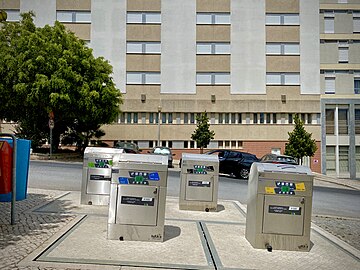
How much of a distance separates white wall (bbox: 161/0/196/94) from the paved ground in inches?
1122

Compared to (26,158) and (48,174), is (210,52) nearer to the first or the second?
(48,174)

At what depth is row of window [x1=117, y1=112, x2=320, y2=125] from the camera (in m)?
38.3

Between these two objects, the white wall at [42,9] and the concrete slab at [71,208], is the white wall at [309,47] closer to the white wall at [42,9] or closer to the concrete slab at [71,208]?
the white wall at [42,9]

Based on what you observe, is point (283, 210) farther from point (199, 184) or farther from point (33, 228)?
point (33, 228)

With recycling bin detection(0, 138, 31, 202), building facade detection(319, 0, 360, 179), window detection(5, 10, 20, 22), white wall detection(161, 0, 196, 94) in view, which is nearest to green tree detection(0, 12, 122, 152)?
white wall detection(161, 0, 196, 94)

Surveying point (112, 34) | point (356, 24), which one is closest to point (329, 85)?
point (356, 24)

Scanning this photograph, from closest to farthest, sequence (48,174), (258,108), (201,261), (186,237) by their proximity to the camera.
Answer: (201,261) < (186,237) < (48,174) < (258,108)

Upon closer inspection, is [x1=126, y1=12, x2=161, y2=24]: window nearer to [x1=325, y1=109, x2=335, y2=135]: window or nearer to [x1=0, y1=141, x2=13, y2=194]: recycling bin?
[x1=325, y1=109, x2=335, y2=135]: window

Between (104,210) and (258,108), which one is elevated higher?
(258,108)

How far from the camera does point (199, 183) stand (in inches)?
373

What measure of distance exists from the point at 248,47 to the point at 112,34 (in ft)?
46.8

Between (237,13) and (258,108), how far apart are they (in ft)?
33.8

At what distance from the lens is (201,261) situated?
5.49 metres

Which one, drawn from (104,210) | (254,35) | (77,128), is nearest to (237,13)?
→ (254,35)
